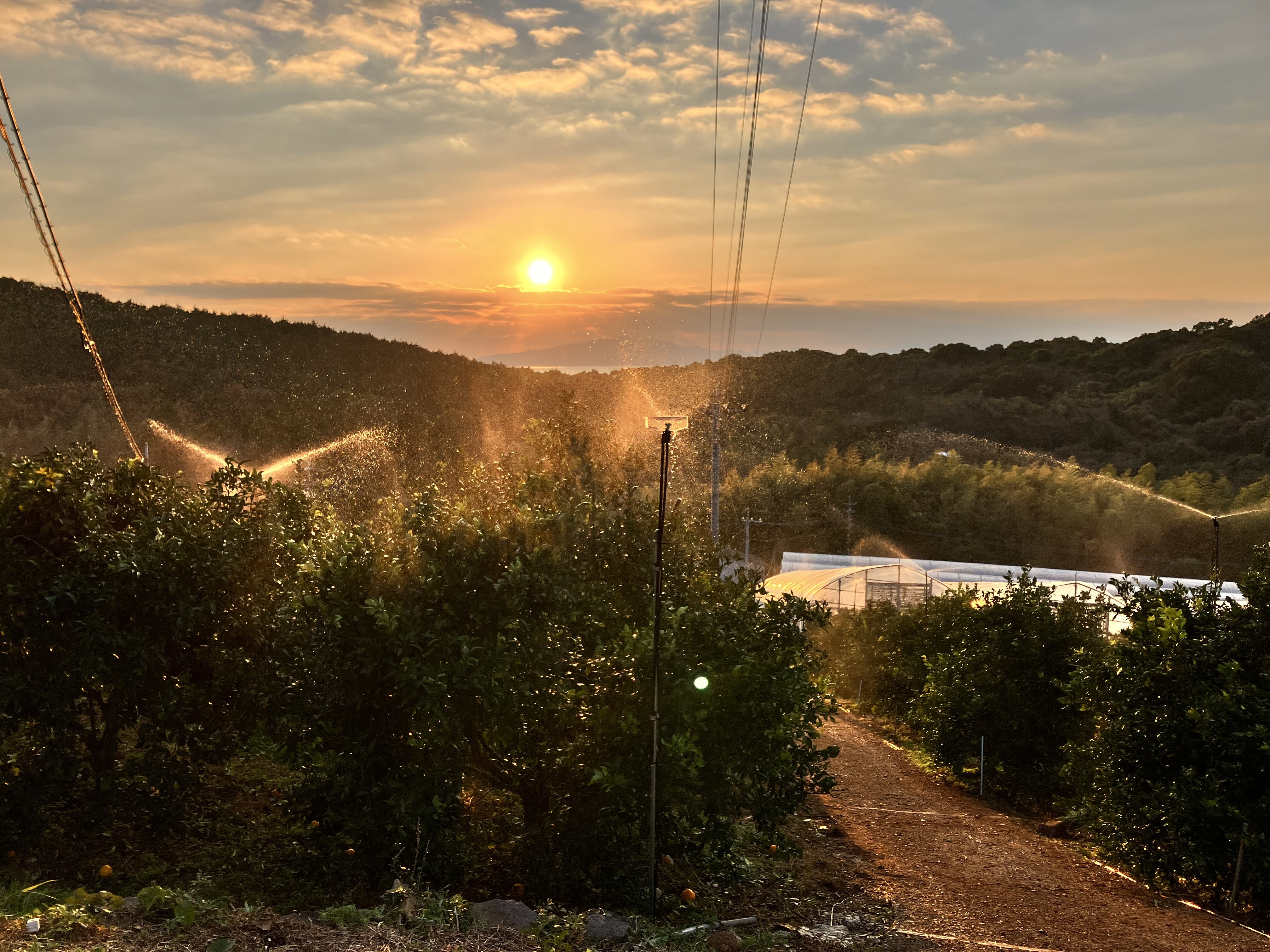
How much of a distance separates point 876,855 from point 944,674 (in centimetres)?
464

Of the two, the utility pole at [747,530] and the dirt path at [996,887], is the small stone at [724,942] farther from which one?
the utility pole at [747,530]

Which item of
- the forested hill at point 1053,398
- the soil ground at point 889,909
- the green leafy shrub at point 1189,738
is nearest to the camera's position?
the soil ground at point 889,909

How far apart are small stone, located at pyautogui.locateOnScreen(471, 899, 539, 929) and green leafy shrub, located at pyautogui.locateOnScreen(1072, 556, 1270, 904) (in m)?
5.49

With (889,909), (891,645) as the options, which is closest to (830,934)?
(889,909)

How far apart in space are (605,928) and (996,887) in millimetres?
4286

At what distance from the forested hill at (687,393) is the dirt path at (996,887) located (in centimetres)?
2404

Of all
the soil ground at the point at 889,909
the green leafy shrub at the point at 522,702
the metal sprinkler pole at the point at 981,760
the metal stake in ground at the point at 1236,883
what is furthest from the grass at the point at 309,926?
the metal sprinkler pole at the point at 981,760

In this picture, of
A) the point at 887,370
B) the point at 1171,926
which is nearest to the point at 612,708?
the point at 1171,926

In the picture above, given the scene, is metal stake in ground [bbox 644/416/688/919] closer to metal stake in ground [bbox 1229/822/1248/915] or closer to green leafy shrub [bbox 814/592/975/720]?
metal stake in ground [bbox 1229/822/1248/915]

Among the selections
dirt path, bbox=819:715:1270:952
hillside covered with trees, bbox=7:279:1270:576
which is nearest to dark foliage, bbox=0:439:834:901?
dirt path, bbox=819:715:1270:952

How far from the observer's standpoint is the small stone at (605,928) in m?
5.43

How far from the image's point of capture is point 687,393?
6912 centimetres

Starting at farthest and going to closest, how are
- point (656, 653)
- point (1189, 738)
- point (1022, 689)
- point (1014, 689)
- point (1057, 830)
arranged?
point (1022, 689) → point (1014, 689) → point (1057, 830) → point (1189, 738) → point (656, 653)

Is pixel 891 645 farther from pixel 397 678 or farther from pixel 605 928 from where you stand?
pixel 397 678
